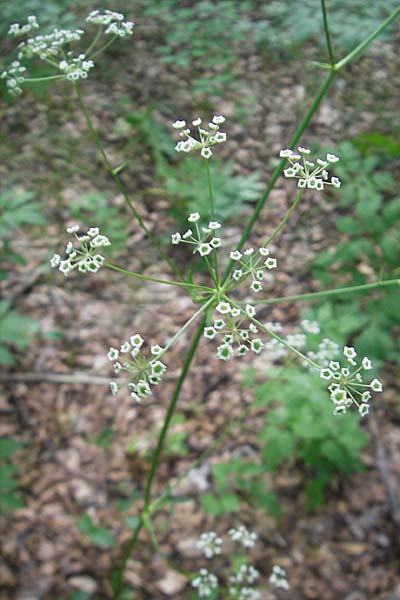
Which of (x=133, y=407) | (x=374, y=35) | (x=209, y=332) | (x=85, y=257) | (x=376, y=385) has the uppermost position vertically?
(x=374, y=35)

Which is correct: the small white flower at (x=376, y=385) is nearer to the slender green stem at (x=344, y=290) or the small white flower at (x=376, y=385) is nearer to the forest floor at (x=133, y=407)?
the slender green stem at (x=344, y=290)

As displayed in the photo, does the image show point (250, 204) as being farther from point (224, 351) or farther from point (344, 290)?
point (224, 351)

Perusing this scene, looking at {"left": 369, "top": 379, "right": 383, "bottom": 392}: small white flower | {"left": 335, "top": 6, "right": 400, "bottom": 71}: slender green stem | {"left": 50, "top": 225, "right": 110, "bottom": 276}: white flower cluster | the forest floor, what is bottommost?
the forest floor

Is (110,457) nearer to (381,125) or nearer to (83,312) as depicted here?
(83,312)

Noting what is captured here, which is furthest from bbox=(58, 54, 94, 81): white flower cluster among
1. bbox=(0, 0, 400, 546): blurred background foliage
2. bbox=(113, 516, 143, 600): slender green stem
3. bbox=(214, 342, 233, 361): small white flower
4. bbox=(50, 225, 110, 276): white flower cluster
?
bbox=(113, 516, 143, 600): slender green stem

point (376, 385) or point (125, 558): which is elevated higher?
point (376, 385)

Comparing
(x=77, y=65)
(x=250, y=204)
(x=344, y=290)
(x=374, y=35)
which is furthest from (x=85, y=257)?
A: (x=250, y=204)

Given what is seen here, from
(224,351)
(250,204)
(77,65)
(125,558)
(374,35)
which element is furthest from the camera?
(250,204)

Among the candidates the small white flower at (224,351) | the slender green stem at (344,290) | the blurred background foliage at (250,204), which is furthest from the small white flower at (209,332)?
the blurred background foliage at (250,204)

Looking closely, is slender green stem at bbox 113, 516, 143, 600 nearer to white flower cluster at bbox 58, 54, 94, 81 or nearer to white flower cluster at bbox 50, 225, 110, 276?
white flower cluster at bbox 50, 225, 110, 276

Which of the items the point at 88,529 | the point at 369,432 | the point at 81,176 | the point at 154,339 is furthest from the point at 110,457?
the point at 81,176
